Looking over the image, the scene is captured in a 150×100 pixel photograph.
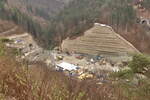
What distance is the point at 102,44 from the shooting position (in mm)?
21672

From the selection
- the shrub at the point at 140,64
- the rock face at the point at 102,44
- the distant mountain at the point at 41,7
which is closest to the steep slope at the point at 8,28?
the rock face at the point at 102,44

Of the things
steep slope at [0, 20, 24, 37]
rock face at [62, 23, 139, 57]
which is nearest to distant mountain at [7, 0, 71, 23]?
steep slope at [0, 20, 24, 37]

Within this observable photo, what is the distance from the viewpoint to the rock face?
21062mm

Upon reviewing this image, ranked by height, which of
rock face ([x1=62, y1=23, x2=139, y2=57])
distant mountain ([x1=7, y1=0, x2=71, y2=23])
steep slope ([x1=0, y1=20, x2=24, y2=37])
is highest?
distant mountain ([x1=7, y1=0, x2=71, y2=23])

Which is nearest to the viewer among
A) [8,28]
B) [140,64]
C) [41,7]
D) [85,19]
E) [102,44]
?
[140,64]

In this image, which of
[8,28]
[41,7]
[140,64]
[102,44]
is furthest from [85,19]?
[41,7]

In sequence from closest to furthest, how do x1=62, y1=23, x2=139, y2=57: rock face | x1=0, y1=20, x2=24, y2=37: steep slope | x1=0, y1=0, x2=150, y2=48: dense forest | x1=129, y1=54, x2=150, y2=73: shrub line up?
x1=129, y1=54, x2=150, y2=73: shrub, x1=62, y1=23, x2=139, y2=57: rock face, x1=0, y1=0, x2=150, y2=48: dense forest, x1=0, y1=20, x2=24, y2=37: steep slope

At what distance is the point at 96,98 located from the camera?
2289mm

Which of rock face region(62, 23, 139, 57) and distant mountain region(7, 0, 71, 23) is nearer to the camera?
rock face region(62, 23, 139, 57)

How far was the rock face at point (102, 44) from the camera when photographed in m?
21.1

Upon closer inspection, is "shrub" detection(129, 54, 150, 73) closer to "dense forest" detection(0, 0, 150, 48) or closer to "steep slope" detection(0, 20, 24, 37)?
"dense forest" detection(0, 0, 150, 48)

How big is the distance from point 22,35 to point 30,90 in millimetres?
29620

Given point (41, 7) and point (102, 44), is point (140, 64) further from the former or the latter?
point (41, 7)

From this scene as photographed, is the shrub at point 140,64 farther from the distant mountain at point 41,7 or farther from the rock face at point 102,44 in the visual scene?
the distant mountain at point 41,7
